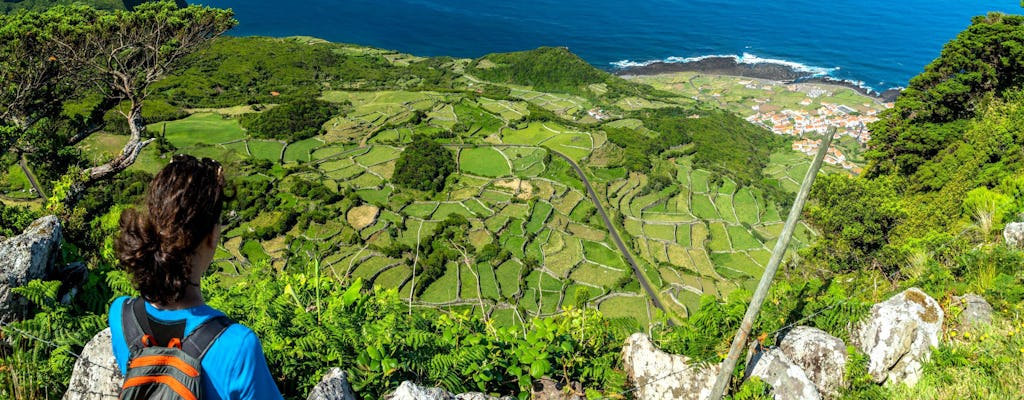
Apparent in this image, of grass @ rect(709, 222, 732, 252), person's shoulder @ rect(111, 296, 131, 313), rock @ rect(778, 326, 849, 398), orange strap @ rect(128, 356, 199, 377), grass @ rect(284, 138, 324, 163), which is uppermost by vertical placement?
orange strap @ rect(128, 356, 199, 377)

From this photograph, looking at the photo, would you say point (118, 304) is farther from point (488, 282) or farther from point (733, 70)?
point (733, 70)

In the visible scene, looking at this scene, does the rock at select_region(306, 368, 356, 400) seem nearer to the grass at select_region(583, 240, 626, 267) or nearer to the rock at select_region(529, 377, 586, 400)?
the rock at select_region(529, 377, 586, 400)

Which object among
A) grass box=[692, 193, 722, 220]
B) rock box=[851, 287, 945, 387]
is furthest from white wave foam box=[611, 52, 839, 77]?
rock box=[851, 287, 945, 387]

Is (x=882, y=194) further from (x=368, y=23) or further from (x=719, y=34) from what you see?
(x=368, y=23)

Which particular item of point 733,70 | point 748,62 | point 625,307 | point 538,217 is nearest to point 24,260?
point 625,307

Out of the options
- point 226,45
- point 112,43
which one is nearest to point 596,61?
point 226,45

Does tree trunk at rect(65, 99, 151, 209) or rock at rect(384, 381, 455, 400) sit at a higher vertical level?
rock at rect(384, 381, 455, 400)
